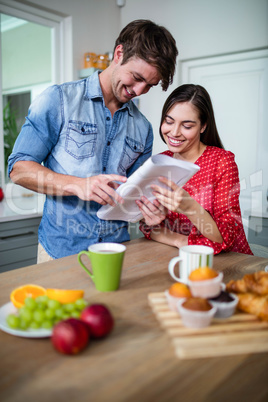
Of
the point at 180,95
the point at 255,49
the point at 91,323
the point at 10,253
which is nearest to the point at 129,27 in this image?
the point at 180,95

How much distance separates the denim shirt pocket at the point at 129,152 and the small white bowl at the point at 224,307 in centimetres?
98

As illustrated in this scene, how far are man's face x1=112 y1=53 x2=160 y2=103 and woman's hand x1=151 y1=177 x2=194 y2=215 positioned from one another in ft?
1.51

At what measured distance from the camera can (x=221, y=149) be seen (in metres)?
1.73

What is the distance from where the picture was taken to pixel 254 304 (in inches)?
32.9

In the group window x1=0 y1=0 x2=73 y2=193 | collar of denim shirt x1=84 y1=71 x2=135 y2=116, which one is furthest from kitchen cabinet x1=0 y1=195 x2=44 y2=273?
collar of denim shirt x1=84 y1=71 x2=135 y2=116

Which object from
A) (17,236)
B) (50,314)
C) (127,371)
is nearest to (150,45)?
(50,314)

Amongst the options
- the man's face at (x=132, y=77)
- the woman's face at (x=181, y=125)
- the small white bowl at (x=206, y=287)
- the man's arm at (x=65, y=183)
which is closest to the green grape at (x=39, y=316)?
the small white bowl at (x=206, y=287)

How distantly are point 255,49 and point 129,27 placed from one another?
6.63 ft

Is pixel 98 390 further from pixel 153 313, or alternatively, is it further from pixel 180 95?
pixel 180 95

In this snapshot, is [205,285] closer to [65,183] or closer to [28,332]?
[28,332]

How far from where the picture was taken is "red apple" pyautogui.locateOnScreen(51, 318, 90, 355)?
67 cm

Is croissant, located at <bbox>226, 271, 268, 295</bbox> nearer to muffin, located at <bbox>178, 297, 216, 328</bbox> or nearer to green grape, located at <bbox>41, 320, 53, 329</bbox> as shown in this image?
muffin, located at <bbox>178, 297, 216, 328</bbox>

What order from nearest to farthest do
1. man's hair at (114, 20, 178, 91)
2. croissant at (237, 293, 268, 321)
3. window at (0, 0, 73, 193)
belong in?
croissant at (237, 293, 268, 321)
man's hair at (114, 20, 178, 91)
window at (0, 0, 73, 193)

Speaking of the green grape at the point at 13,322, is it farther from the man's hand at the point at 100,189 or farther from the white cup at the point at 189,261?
the man's hand at the point at 100,189
